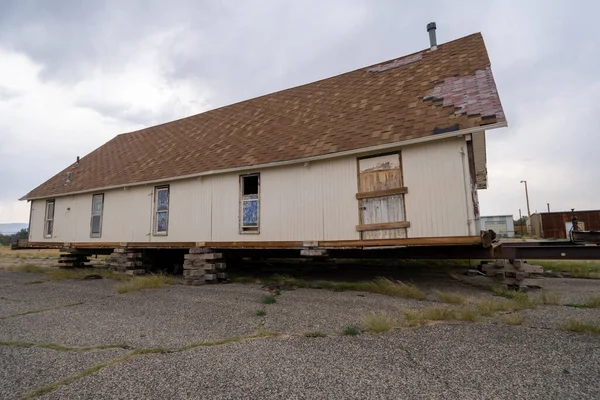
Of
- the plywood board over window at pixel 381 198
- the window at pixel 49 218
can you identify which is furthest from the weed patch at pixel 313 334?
the window at pixel 49 218

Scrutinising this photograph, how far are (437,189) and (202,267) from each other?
7424 millimetres

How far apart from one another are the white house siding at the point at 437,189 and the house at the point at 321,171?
0.08 ft

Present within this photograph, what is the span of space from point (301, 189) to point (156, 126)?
13.2 metres

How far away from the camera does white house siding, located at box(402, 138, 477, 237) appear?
304 inches

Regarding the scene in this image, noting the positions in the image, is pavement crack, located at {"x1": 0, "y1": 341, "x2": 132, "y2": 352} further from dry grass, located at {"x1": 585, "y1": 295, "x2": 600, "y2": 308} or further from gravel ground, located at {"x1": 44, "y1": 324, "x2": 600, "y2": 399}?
dry grass, located at {"x1": 585, "y1": 295, "x2": 600, "y2": 308}

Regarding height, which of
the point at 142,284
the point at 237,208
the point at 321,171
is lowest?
the point at 142,284

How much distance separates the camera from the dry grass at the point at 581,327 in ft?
16.6

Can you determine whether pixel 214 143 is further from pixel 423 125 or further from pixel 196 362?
pixel 196 362

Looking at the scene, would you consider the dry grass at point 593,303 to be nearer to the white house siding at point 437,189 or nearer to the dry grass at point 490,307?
the dry grass at point 490,307

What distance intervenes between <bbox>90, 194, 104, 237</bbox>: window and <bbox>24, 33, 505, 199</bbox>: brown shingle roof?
60 centimetres

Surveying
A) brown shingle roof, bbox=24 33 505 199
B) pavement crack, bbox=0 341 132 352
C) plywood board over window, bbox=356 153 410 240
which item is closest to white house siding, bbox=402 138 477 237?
plywood board over window, bbox=356 153 410 240

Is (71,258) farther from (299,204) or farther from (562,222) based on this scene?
(562,222)

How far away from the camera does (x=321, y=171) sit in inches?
380

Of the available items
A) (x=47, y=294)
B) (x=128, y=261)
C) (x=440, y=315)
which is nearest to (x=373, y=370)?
(x=440, y=315)
